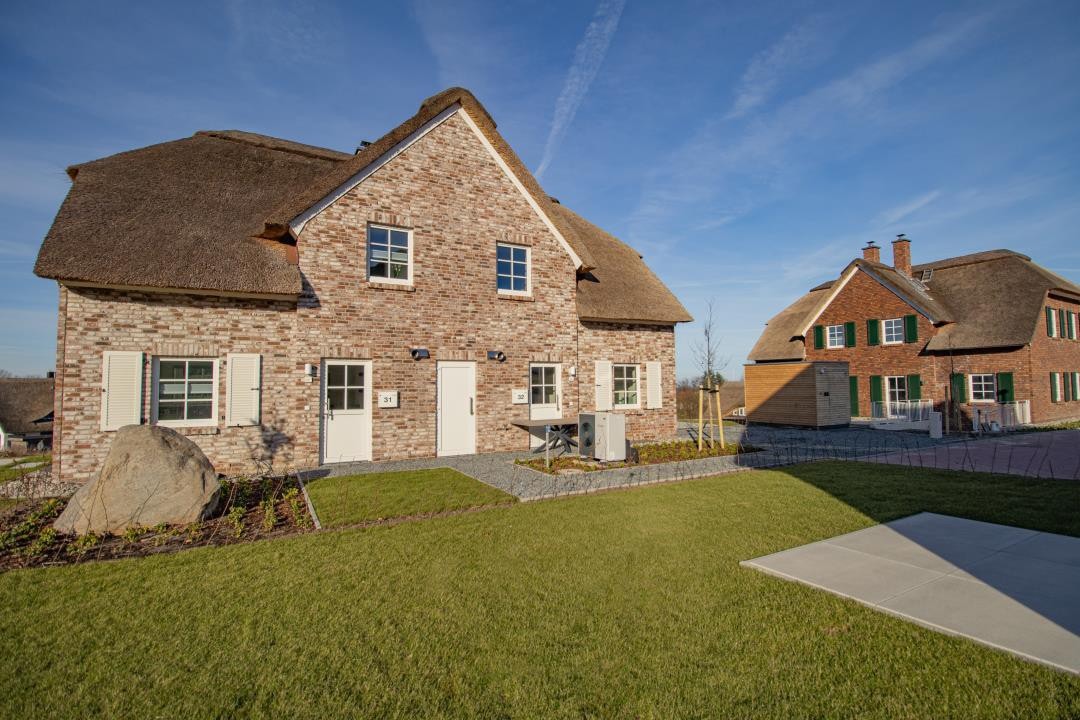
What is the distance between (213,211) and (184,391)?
4.02 metres

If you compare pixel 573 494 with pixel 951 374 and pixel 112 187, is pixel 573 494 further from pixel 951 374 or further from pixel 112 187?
pixel 951 374

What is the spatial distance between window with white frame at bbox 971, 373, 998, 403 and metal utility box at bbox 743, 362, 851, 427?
7.01m

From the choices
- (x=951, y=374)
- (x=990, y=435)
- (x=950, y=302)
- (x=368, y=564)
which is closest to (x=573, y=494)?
(x=368, y=564)

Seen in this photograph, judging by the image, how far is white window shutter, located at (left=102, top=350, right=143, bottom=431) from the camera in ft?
32.1

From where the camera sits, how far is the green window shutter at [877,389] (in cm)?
2480

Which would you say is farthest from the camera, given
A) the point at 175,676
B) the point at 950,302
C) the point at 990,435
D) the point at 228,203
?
the point at 950,302

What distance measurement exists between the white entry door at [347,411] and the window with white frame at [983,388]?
81.7ft

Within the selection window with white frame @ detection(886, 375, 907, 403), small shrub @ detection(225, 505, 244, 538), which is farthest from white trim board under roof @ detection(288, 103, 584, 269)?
window with white frame @ detection(886, 375, 907, 403)

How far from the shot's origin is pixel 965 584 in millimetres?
4332

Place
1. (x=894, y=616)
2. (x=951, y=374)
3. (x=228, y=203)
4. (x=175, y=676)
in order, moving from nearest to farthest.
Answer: (x=175, y=676), (x=894, y=616), (x=228, y=203), (x=951, y=374)

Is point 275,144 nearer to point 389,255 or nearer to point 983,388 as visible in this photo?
point 389,255

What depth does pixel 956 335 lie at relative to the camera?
74.7 ft

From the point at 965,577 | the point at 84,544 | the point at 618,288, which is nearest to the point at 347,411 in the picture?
the point at 84,544

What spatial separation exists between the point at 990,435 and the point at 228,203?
23688 millimetres
